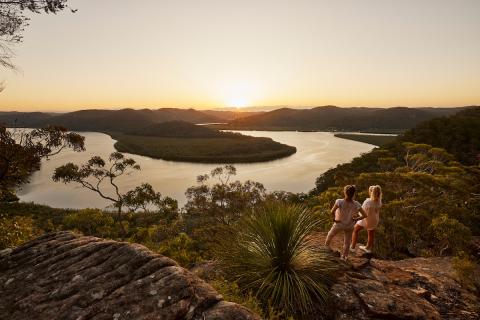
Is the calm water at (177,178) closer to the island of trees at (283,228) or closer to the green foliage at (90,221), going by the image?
the green foliage at (90,221)

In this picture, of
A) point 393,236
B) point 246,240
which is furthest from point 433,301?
point 393,236

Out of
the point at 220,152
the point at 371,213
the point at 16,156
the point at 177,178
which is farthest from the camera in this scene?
the point at 220,152

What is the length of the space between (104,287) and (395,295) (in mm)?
4782

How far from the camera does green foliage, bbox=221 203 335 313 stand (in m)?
5.24

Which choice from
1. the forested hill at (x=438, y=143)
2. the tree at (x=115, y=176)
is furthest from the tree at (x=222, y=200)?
the forested hill at (x=438, y=143)

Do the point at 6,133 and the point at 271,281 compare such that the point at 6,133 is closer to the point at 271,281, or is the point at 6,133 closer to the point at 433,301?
the point at 271,281

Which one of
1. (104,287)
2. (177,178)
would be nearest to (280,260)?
(104,287)

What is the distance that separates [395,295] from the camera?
19.1 ft

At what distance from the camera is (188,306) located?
3.71 metres

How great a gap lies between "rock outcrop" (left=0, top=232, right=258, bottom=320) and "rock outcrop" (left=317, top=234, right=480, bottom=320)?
2.52 m

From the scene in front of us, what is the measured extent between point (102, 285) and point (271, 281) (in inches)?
103

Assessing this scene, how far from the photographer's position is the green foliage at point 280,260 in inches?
206

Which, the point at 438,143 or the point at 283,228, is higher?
the point at 283,228

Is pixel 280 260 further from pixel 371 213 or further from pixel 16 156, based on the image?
pixel 16 156
